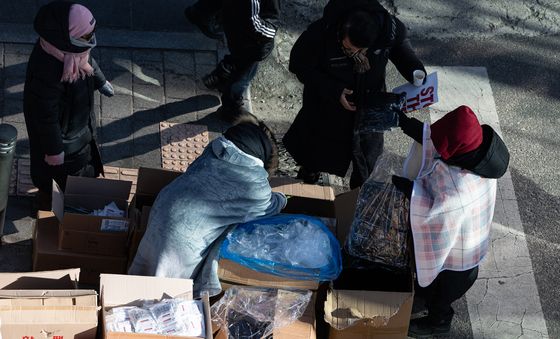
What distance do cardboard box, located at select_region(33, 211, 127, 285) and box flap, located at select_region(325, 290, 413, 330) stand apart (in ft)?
4.08

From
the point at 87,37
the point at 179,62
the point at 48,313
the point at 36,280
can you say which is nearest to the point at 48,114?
the point at 87,37

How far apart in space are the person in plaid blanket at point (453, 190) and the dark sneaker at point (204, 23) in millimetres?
2375

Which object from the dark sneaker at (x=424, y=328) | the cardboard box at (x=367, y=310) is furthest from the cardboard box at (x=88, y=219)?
the dark sneaker at (x=424, y=328)

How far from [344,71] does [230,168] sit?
109 centimetres

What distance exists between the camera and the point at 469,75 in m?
7.12

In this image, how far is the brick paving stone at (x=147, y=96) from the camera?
6352mm

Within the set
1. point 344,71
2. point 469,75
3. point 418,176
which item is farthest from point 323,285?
point 469,75

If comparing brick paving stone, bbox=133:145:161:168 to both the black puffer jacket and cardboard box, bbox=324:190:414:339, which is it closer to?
the black puffer jacket

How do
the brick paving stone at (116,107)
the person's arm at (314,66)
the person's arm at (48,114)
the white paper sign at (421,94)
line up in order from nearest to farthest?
the person's arm at (48,114), the person's arm at (314,66), the white paper sign at (421,94), the brick paving stone at (116,107)

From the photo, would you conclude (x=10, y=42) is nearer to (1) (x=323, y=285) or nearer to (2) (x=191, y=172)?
(2) (x=191, y=172)

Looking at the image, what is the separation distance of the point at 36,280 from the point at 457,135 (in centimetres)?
225

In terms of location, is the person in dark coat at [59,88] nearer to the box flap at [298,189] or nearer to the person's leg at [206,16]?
the box flap at [298,189]

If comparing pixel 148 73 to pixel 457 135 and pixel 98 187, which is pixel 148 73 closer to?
pixel 98 187

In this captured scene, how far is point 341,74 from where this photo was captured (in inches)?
198
